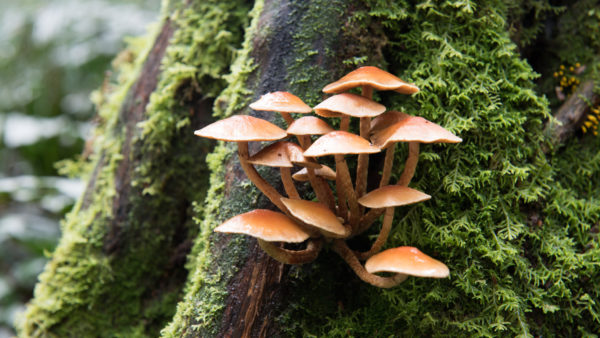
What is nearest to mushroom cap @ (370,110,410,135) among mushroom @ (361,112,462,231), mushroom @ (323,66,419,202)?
mushroom @ (361,112,462,231)

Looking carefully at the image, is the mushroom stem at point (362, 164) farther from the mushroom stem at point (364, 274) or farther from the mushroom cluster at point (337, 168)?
the mushroom stem at point (364, 274)

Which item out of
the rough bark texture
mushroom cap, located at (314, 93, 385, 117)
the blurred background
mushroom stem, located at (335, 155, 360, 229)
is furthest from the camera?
the blurred background

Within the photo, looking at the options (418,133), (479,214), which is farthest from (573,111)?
(418,133)

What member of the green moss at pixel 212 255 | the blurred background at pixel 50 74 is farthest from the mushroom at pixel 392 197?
the blurred background at pixel 50 74

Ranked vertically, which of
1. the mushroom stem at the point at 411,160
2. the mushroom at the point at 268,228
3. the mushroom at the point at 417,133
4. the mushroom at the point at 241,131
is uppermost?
the mushroom at the point at 417,133

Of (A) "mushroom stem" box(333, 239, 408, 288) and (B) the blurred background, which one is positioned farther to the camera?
(B) the blurred background

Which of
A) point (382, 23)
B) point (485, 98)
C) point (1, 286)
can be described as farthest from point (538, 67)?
point (1, 286)

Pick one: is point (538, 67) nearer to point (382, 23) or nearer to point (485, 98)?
point (485, 98)

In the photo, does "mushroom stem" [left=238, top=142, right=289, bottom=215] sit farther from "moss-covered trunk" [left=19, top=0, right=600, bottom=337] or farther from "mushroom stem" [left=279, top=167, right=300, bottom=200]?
"moss-covered trunk" [left=19, top=0, right=600, bottom=337]
